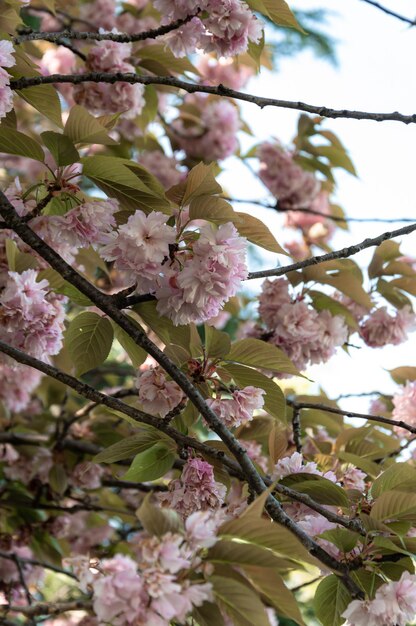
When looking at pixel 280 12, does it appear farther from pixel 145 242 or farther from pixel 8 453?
pixel 8 453

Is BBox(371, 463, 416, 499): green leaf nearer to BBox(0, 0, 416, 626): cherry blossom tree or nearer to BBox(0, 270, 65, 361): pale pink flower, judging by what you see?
BBox(0, 0, 416, 626): cherry blossom tree

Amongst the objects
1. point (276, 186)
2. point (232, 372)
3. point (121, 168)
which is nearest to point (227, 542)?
point (232, 372)

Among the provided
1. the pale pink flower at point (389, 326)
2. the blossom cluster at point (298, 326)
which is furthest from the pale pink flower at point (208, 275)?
the pale pink flower at point (389, 326)

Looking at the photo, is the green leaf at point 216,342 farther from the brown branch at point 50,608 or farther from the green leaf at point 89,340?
the brown branch at point 50,608

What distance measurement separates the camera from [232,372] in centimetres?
137

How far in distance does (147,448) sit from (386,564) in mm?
412

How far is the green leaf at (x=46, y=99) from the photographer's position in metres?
1.45

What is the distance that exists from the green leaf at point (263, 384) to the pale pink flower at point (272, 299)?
68 centimetres

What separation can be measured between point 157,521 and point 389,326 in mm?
1424

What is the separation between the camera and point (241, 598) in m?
0.89

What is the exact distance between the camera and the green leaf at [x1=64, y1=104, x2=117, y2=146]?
1.26 m

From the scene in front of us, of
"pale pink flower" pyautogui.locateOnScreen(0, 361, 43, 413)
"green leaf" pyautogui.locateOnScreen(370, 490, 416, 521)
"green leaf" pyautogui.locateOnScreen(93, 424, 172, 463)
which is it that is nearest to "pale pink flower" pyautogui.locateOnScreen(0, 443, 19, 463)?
"pale pink flower" pyautogui.locateOnScreen(0, 361, 43, 413)

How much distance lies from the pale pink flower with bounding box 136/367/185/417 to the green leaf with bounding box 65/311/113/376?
9cm

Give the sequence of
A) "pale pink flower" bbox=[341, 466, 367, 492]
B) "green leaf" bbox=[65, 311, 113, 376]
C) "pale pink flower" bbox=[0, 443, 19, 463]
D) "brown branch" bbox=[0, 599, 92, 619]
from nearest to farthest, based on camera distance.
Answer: "brown branch" bbox=[0, 599, 92, 619], "green leaf" bbox=[65, 311, 113, 376], "pale pink flower" bbox=[341, 466, 367, 492], "pale pink flower" bbox=[0, 443, 19, 463]
